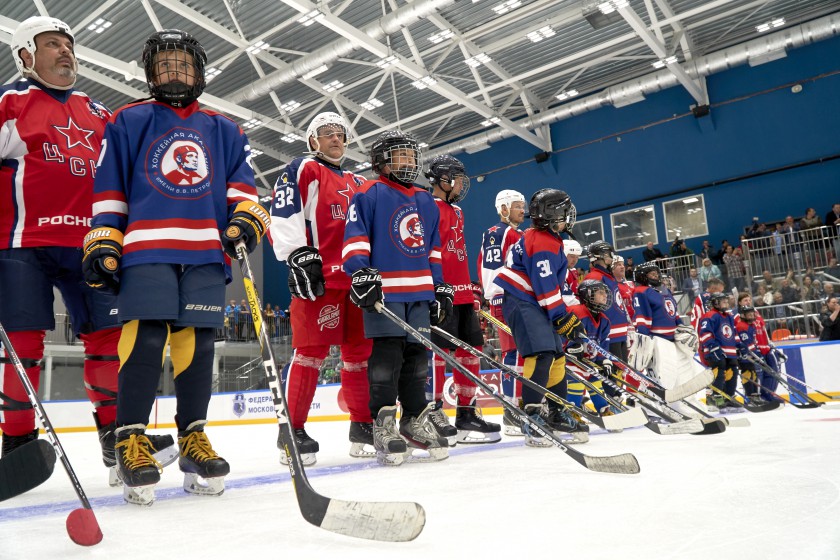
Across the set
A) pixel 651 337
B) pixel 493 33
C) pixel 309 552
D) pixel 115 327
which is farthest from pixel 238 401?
pixel 493 33

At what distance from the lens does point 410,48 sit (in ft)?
35.9

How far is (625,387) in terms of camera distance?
3.90 meters

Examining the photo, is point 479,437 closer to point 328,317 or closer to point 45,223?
point 328,317

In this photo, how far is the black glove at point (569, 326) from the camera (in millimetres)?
3133

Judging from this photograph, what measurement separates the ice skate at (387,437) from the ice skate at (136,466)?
3.00 ft

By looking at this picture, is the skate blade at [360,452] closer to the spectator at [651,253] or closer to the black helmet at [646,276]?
the black helmet at [646,276]

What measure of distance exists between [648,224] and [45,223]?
13.4 m

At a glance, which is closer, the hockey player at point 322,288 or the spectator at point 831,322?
the hockey player at point 322,288

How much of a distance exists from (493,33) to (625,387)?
938cm

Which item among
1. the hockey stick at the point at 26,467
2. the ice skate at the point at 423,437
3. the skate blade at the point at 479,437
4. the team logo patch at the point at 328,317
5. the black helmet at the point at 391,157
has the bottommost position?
the skate blade at the point at 479,437

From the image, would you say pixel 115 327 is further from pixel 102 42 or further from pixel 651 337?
pixel 102 42

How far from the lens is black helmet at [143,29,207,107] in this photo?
6.55 ft

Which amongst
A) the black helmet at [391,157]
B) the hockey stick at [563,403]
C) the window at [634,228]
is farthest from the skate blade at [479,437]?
the window at [634,228]

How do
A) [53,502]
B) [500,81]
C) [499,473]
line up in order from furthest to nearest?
1. [500,81]
2. [499,473]
3. [53,502]
